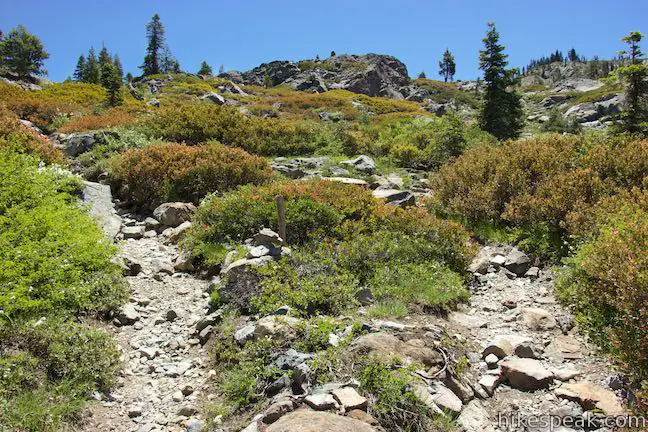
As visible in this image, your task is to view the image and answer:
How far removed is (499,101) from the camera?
24.0m

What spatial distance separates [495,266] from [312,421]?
6.50 meters

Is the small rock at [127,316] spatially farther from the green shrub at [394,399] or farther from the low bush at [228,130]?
the low bush at [228,130]

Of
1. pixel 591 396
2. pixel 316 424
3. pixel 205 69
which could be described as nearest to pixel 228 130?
pixel 316 424

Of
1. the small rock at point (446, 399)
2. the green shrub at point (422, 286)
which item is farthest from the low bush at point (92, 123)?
the small rock at point (446, 399)

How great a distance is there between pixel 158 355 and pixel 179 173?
23.2ft

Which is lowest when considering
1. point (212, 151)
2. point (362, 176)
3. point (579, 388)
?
point (579, 388)

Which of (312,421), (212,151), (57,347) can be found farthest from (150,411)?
(212,151)

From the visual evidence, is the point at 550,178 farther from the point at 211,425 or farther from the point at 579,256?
the point at 211,425

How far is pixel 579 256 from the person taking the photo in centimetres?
700

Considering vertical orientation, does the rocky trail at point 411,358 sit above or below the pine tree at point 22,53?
below

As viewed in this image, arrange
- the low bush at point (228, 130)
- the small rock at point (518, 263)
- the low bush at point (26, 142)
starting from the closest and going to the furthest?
the small rock at point (518, 263) < the low bush at point (26, 142) < the low bush at point (228, 130)

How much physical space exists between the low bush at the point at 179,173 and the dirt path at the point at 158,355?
127 inches

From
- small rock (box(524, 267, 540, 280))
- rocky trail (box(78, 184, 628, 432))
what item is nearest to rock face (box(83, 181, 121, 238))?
rocky trail (box(78, 184, 628, 432))

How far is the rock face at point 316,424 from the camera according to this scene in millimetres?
3514
